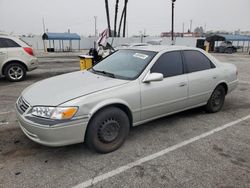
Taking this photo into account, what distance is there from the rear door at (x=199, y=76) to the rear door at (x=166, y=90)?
174mm

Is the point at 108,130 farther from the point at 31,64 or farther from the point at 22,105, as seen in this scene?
the point at 31,64

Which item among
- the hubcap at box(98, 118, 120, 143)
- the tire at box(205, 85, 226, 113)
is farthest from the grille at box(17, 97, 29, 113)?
the tire at box(205, 85, 226, 113)

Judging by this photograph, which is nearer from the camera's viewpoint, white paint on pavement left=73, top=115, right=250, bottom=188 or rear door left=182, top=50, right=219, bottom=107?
white paint on pavement left=73, top=115, right=250, bottom=188

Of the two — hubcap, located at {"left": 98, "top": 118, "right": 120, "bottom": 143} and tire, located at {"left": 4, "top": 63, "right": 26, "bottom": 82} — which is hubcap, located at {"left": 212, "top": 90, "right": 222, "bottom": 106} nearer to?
hubcap, located at {"left": 98, "top": 118, "right": 120, "bottom": 143}

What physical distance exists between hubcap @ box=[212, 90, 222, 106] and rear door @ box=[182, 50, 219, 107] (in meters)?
0.27

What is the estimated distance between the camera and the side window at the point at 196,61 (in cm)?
424

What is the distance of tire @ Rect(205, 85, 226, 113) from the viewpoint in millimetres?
4783

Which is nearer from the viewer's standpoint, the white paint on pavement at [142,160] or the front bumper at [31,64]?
the white paint on pavement at [142,160]

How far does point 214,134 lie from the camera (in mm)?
3893

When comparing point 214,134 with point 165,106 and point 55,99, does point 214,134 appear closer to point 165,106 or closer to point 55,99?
point 165,106

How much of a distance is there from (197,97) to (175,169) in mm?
1940

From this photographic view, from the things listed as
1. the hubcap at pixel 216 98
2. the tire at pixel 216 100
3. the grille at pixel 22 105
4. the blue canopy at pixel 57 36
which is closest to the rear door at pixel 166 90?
the tire at pixel 216 100

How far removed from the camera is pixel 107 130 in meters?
3.15

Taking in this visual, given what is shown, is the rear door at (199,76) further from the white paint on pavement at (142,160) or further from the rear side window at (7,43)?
the rear side window at (7,43)
